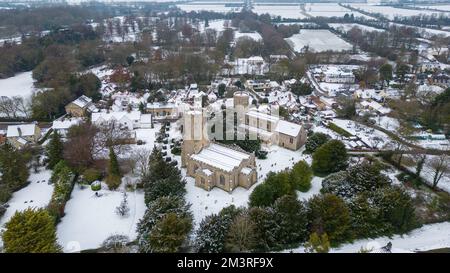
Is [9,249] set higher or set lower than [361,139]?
higher

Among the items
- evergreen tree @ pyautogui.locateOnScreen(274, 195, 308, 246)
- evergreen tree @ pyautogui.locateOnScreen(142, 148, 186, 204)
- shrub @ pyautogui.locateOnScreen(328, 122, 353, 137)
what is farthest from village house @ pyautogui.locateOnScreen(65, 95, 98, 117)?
evergreen tree @ pyautogui.locateOnScreen(274, 195, 308, 246)

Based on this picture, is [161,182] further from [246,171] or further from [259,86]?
[259,86]

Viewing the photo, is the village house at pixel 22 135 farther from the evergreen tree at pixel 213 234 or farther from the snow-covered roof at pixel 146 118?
the evergreen tree at pixel 213 234

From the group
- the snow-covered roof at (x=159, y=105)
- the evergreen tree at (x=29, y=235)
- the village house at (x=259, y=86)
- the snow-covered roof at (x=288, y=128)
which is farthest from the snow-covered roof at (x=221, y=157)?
the village house at (x=259, y=86)

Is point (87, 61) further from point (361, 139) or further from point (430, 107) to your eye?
point (430, 107)

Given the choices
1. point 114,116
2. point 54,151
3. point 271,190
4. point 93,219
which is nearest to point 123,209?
point 93,219
